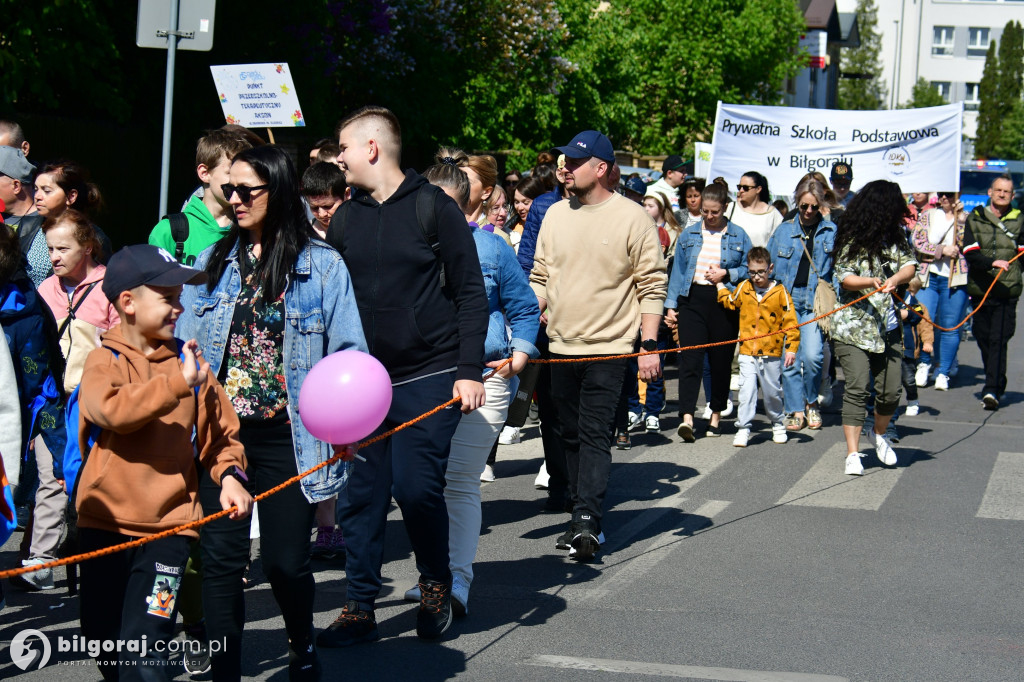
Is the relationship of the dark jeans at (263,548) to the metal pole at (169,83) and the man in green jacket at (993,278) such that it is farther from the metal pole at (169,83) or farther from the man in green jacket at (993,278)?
the man in green jacket at (993,278)

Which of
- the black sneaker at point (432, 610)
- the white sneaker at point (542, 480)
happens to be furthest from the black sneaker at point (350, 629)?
the white sneaker at point (542, 480)

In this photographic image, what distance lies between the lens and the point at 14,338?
5.11 meters

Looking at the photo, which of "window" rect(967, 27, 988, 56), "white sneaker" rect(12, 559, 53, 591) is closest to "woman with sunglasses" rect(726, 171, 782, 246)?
"white sneaker" rect(12, 559, 53, 591)

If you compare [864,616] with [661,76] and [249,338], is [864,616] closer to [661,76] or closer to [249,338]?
[249,338]

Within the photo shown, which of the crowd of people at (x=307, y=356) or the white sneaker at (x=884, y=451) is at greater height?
the crowd of people at (x=307, y=356)

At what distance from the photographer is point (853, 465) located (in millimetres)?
8836

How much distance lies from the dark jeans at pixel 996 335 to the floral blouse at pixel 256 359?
9.46 m

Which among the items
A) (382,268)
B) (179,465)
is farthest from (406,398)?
(179,465)

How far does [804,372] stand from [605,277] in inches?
182

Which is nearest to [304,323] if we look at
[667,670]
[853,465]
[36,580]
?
[667,670]

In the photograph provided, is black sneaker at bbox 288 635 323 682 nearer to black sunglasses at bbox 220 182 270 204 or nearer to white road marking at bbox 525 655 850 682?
white road marking at bbox 525 655 850 682

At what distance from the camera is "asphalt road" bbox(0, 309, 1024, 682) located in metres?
5.01

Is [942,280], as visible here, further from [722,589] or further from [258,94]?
[722,589]

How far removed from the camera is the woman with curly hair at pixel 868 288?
342 inches
